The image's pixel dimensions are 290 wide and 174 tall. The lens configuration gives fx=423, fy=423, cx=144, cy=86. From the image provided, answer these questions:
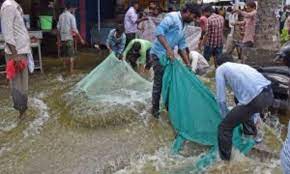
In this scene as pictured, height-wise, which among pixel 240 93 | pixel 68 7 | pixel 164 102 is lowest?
pixel 164 102

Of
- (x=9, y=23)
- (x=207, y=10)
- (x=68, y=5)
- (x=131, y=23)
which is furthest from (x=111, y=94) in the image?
(x=68, y=5)

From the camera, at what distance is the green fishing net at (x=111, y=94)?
6.50 m

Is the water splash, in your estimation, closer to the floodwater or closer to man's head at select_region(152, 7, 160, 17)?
the floodwater

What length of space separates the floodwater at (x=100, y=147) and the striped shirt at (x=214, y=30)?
2.96m

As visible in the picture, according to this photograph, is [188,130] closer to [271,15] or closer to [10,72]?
[10,72]

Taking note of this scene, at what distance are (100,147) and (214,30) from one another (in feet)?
14.5

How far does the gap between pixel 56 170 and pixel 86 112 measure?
5.93 ft

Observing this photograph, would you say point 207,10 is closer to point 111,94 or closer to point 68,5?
point 111,94

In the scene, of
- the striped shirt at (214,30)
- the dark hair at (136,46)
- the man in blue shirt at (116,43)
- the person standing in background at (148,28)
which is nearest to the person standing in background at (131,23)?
the person standing in background at (148,28)

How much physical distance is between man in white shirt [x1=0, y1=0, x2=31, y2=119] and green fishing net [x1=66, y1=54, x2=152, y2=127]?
36.8 inches

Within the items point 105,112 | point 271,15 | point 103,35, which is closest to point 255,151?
point 105,112

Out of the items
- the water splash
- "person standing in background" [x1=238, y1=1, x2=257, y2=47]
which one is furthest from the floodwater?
"person standing in background" [x1=238, y1=1, x2=257, y2=47]

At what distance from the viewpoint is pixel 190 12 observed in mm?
5504

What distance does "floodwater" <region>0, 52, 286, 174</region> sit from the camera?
15.5 ft
